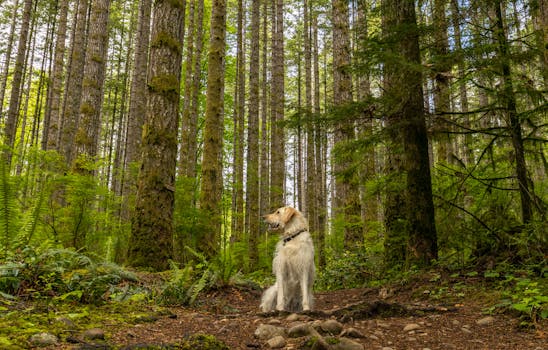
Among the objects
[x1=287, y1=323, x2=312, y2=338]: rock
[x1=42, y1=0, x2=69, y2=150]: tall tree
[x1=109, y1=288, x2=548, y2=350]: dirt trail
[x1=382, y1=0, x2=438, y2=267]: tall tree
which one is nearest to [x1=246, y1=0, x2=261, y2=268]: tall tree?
[x1=382, y1=0, x2=438, y2=267]: tall tree

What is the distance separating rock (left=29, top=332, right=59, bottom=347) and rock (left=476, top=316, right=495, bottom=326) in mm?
3674

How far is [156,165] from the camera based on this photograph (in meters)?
6.76

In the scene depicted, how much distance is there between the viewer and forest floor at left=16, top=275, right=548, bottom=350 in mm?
2775

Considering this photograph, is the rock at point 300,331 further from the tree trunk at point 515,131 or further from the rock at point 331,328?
the tree trunk at point 515,131

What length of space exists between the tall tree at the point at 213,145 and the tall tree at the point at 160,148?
2692 millimetres

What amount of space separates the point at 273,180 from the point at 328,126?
8934 millimetres

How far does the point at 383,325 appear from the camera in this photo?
3.49 meters

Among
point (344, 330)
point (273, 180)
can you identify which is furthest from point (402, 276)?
point (273, 180)

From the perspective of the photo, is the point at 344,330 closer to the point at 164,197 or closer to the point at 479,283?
the point at 479,283

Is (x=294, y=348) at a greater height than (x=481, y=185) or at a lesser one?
lesser

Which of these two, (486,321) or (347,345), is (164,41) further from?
(486,321)

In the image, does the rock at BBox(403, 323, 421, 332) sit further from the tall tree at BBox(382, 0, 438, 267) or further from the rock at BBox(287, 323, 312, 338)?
the tall tree at BBox(382, 0, 438, 267)

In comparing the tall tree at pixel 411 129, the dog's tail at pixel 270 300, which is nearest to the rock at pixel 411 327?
the dog's tail at pixel 270 300

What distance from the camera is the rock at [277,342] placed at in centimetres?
269
